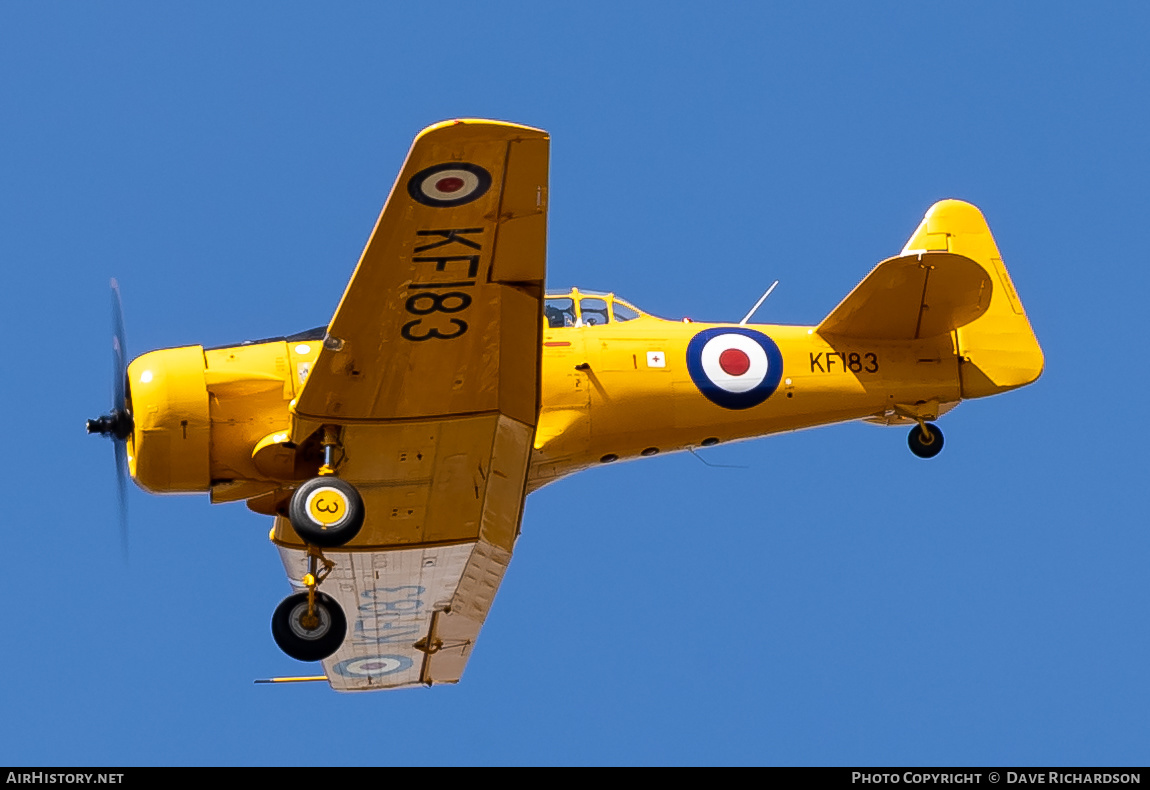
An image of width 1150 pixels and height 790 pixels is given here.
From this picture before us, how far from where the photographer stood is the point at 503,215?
1208 cm

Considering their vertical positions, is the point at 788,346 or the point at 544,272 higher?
the point at 788,346

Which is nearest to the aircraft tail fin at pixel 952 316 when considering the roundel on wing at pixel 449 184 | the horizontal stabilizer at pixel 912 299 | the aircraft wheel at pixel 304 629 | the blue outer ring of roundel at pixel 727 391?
the horizontal stabilizer at pixel 912 299

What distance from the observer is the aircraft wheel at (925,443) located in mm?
15225

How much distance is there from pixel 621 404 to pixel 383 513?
2127 millimetres

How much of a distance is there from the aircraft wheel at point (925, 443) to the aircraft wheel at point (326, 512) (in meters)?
5.09

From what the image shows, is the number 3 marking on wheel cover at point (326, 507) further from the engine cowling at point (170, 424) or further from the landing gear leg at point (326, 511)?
the engine cowling at point (170, 424)

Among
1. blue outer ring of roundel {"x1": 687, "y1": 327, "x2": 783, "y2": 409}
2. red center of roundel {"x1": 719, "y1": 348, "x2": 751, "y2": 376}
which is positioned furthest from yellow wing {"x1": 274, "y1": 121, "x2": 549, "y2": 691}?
red center of roundel {"x1": 719, "y1": 348, "x2": 751, "y2": 376}

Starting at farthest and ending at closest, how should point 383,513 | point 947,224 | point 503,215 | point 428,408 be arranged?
1. point 947,224
2. point 383,513
3. point 428,408
4. point 503,215

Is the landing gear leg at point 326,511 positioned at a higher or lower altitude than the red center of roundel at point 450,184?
lower

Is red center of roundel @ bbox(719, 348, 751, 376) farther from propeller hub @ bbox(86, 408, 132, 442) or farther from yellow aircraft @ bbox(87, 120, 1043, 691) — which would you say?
propeller hub @ bbox(86, 408, 132, 442)

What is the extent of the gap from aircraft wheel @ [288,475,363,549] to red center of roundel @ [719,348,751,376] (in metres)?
3.45

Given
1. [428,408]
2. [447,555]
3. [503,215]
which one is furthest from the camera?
[447,555]

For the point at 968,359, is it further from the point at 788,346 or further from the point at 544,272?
the point at 544,272
